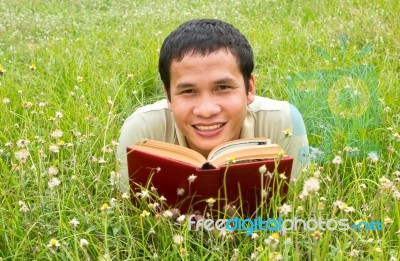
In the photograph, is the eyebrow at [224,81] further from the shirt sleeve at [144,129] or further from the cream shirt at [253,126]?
the shirt sleeve at [144,129]

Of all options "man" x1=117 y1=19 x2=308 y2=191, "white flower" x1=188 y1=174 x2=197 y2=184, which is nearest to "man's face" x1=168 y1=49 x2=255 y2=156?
"man" x1=117 y1=19 x2=308 y2=191

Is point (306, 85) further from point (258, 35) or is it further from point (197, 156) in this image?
point (197, 156)

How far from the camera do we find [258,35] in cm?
553

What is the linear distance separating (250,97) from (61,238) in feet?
4.07

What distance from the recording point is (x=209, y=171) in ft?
7.09

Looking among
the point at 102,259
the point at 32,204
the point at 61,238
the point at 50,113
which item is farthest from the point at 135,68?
the point at 102,259

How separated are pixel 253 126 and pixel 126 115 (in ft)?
3.93

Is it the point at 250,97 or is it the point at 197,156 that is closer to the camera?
the point at 197,156

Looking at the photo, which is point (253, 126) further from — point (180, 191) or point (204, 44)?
point (180, 191)

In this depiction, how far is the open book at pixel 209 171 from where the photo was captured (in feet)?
7.24

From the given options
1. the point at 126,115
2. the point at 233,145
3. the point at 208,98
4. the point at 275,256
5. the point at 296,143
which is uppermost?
the point at 208,98

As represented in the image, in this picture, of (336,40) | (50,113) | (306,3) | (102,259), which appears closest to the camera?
(102,259)

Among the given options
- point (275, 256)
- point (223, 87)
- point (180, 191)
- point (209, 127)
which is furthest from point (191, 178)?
point (223, 87)

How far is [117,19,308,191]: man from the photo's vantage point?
8.74ft
